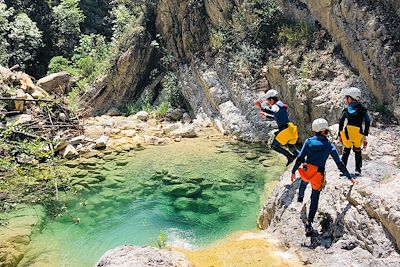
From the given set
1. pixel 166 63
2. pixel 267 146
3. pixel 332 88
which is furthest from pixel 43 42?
pixel 332 88

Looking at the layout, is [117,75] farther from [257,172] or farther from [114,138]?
[257,172]

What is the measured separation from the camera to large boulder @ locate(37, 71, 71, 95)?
2017 cm

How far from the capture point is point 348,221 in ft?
19.0

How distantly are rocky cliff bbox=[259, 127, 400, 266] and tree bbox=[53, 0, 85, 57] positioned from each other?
21561 mm

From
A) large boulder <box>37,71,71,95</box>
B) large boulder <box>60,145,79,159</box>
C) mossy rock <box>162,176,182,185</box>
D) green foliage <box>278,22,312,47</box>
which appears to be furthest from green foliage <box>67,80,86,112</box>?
green foliage <box>278,22,312,47</box>

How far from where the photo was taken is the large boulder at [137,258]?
16.4 ft

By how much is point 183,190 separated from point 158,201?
2.63 ft

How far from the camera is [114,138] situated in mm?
15375

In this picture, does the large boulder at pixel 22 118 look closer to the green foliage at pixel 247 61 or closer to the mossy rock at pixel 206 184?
the mossy rock at pixel 206 184

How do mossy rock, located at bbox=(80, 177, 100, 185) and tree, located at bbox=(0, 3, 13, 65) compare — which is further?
tree, located at bbox=(0, 3, 13, 65)

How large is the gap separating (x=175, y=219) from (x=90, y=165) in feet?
15.9

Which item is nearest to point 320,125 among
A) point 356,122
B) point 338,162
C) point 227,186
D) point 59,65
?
point 338,162

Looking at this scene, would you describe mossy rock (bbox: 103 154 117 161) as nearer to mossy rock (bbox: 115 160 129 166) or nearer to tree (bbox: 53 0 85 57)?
mossy rock (bbox: 115 160 129 166)

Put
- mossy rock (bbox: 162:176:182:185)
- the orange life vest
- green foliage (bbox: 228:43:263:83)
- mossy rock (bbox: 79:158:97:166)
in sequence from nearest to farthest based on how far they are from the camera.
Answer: the orange life vest → mossy rock (bbox: 162:176:182:185) → mossy rock (bbox: 79:158:97:166) → green foliage (bbox: 228:43:263:83)
